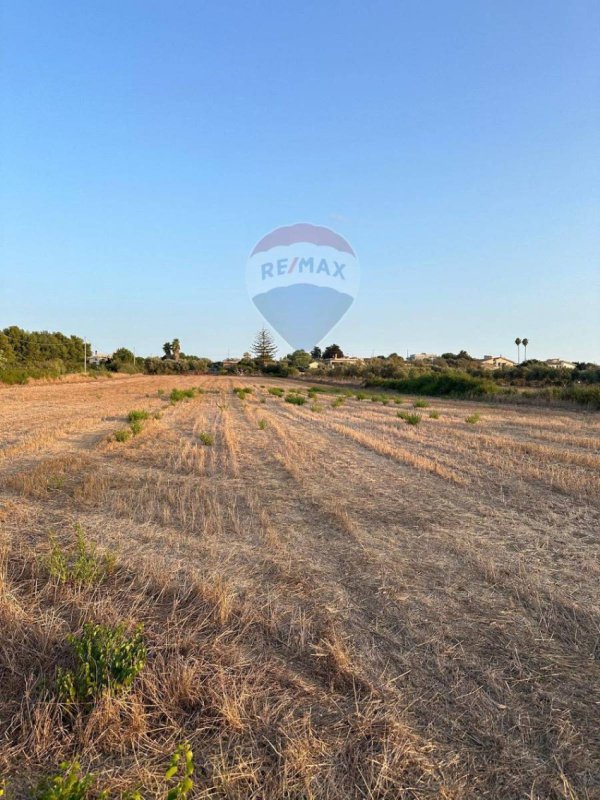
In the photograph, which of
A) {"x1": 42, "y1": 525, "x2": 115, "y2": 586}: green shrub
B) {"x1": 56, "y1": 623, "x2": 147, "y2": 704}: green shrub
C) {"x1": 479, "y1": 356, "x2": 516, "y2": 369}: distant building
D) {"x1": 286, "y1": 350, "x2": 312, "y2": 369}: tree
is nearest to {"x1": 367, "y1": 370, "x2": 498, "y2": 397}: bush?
{"x1": 479, "y1": 356, "x2": 516, "y2": 369}: distant building

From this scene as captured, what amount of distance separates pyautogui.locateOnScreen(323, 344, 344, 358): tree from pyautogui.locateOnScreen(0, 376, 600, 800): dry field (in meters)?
130

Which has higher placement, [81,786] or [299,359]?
[299,359]

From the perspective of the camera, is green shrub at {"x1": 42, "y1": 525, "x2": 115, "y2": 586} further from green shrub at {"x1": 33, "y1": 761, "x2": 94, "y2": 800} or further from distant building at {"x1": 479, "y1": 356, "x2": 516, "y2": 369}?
distant building at {"x1": 479, "y1": 356, "x2": 516, "y2": 369}

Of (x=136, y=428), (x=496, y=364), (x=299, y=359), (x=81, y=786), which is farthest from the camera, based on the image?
(x=299, y=359)

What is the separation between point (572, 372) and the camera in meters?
41.3

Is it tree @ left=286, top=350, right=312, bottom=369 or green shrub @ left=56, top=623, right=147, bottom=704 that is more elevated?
tree @ left=286, top=350, right=312, bottom=369

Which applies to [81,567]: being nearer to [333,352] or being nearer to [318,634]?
[318,634]

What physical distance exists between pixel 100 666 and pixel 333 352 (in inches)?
5375

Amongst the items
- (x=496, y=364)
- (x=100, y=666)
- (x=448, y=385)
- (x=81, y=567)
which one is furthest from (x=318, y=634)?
(x=496, y=364)

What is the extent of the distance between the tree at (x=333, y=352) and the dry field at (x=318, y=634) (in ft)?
428

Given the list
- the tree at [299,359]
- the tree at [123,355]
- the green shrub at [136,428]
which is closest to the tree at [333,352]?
the tree at [299,359]

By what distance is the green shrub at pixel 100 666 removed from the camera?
8.33ft

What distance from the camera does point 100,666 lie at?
2641mm

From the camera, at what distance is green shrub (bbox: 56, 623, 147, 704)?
2.54 m
